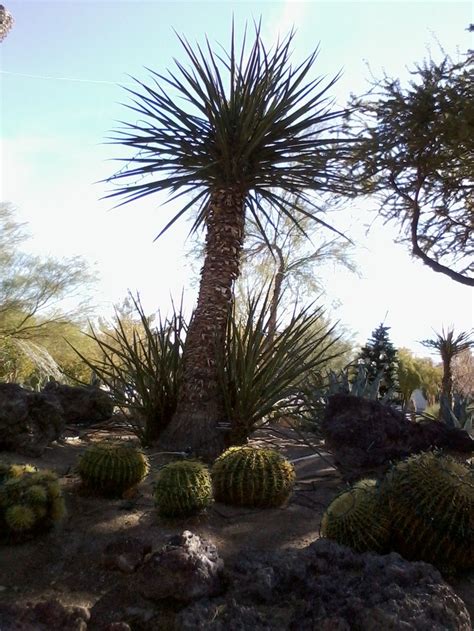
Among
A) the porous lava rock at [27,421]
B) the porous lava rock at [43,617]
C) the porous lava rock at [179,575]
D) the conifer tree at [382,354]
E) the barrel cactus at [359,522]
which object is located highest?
the conifer tree at [382,354]

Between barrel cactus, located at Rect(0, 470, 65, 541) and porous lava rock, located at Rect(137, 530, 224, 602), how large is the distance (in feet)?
3.43

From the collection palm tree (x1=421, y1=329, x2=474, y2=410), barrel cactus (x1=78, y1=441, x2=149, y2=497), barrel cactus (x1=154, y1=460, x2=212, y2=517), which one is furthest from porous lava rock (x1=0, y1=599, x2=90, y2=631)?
palm tree (x1=421, y1=329, x2=474, y2=410)

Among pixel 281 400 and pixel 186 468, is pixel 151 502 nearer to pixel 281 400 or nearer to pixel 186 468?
pixel 186 468

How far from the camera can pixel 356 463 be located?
5570mm

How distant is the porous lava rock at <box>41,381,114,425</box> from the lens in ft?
26.6

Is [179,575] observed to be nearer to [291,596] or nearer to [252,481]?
[291,596]

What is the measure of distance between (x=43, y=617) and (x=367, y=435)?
3.41m

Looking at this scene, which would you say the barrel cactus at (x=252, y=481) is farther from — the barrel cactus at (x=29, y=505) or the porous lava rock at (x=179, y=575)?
the porous lava rock at (x=179, y=575)

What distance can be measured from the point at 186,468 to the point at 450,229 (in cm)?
1146

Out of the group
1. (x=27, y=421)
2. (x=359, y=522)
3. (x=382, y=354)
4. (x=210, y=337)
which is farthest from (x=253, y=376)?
(x=382, y=354)

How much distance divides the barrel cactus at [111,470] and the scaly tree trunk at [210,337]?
1.46 m

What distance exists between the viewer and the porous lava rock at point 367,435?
5590 mm

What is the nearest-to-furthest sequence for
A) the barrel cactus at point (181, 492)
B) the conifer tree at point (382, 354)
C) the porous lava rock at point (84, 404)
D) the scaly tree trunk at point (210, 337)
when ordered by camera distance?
the barrel cactus at point (181, 492) < the scaly tree trunk at point (210, 337) < the porous lava rock at point (84, 404) < the conifer tree at point (382, 354)

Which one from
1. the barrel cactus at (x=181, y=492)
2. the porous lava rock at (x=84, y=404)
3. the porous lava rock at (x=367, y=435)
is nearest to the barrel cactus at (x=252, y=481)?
the barrel cactus at (x=181, y=492)
